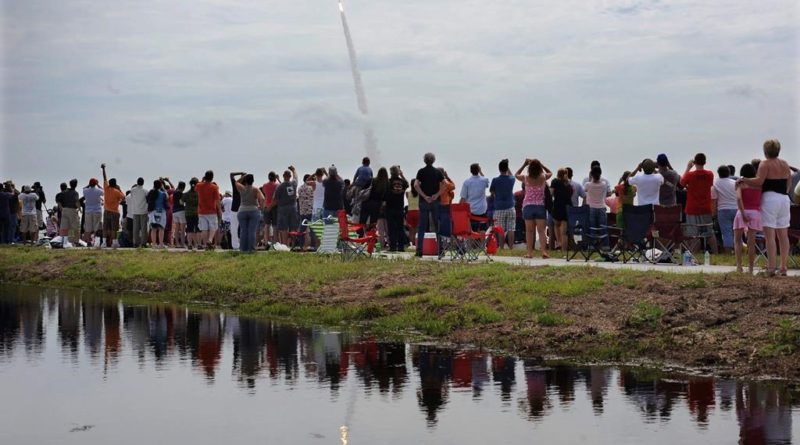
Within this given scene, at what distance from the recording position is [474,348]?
60.5ft

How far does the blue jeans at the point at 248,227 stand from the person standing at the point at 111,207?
8.10 metres

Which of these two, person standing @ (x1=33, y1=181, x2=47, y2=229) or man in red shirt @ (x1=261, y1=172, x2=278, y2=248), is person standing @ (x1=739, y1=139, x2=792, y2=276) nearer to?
man in red shirt @ (x1=261, y1=172, x2=278, y2=248)

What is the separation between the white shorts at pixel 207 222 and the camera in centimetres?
3606

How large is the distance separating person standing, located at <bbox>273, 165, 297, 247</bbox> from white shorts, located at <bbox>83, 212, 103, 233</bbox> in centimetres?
904

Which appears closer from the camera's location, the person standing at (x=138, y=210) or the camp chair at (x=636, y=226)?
the camp chair at (x=636, y=226)

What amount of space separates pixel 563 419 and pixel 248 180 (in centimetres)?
1967

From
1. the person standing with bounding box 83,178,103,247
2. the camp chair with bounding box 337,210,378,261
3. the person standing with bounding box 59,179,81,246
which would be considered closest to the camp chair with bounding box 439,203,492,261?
the camp chair with bounding box 337,210,378,261

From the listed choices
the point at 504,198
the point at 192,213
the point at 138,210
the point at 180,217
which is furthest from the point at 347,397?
the point at 138,210

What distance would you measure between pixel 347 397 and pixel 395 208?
17236 millimetres

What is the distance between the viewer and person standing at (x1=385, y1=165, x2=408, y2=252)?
1220 inches

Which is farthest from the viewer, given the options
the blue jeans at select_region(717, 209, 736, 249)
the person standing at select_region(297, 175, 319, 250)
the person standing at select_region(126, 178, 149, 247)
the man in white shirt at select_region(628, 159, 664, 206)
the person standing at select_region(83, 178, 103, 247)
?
the person standing at select_region(83, 178, 103, 247)

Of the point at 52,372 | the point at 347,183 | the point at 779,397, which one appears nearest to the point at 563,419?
the point at 779,397

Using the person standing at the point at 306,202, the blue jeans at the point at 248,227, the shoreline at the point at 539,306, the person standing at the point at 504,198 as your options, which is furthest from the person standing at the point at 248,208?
the person standing at the point at 504,198

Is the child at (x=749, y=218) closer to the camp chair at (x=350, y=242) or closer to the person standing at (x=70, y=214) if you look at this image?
the camp chair at (x=350, y=242)
